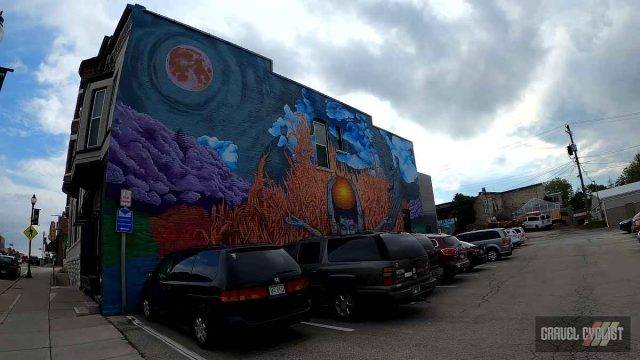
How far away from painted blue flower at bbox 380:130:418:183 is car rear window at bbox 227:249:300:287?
18223 mm

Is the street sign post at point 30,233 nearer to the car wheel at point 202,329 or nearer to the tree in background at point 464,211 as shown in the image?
the car wheel at point 202,329

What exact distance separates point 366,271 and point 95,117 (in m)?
10.8

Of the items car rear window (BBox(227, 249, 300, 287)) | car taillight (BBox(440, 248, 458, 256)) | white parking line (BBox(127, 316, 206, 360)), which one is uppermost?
car rear window (BBox(227, 249, 300, 287))

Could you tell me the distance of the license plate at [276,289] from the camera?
20.4 ft

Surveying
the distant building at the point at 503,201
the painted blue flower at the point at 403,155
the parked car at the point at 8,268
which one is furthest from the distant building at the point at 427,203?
the distant building at the point at 503,201

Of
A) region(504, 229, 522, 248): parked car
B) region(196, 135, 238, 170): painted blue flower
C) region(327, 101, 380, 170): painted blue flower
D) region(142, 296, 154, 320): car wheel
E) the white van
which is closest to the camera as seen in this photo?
region(142, 296, 154, 320): car wheel

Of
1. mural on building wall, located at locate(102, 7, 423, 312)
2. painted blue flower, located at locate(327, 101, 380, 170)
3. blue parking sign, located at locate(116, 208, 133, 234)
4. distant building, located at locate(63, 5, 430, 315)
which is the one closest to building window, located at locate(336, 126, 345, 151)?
painted blue flower, located at locate(327, 101, 380, 170)

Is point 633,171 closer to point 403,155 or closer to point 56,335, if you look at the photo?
point 403,155

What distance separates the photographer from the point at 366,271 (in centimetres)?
755

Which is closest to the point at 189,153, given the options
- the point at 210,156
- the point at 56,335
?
the point at 210,156

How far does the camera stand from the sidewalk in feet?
20.5

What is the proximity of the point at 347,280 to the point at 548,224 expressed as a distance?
55.1m

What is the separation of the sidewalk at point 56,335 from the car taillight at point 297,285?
2.51 metres

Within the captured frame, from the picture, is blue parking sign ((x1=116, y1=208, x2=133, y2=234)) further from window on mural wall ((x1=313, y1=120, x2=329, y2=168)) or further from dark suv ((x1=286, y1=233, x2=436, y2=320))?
window on mural wall ((x1=313, y1=120, x2=329, y2=168))
